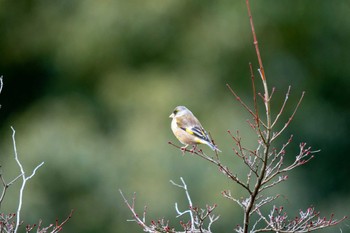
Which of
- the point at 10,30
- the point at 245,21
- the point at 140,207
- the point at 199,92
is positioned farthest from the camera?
the point at 10,30

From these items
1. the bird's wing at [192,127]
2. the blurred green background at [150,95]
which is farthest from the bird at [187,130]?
the blurred green background at [150,95]

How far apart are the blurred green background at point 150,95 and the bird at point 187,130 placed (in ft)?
27.2

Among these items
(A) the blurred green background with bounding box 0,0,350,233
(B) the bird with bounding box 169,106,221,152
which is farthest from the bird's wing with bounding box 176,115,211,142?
(A) the blurred green background with bounding box 0,0,350,233

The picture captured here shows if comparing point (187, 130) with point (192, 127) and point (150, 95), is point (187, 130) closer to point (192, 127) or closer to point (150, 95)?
point (192, 127)

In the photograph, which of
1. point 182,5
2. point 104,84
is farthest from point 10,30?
point 182,5

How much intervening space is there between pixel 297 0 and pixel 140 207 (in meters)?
6.76

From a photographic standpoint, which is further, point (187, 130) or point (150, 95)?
point (150, 95)

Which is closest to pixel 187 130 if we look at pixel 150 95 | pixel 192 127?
pixel 192 127

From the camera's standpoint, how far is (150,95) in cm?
1695

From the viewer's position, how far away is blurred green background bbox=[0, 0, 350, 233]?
15.7 m

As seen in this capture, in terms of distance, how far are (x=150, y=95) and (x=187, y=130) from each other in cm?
1070

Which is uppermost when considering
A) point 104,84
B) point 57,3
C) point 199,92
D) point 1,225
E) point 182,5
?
point 57,3

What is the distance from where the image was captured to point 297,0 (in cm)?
1944

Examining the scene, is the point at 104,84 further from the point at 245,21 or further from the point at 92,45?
the point at 245,21
